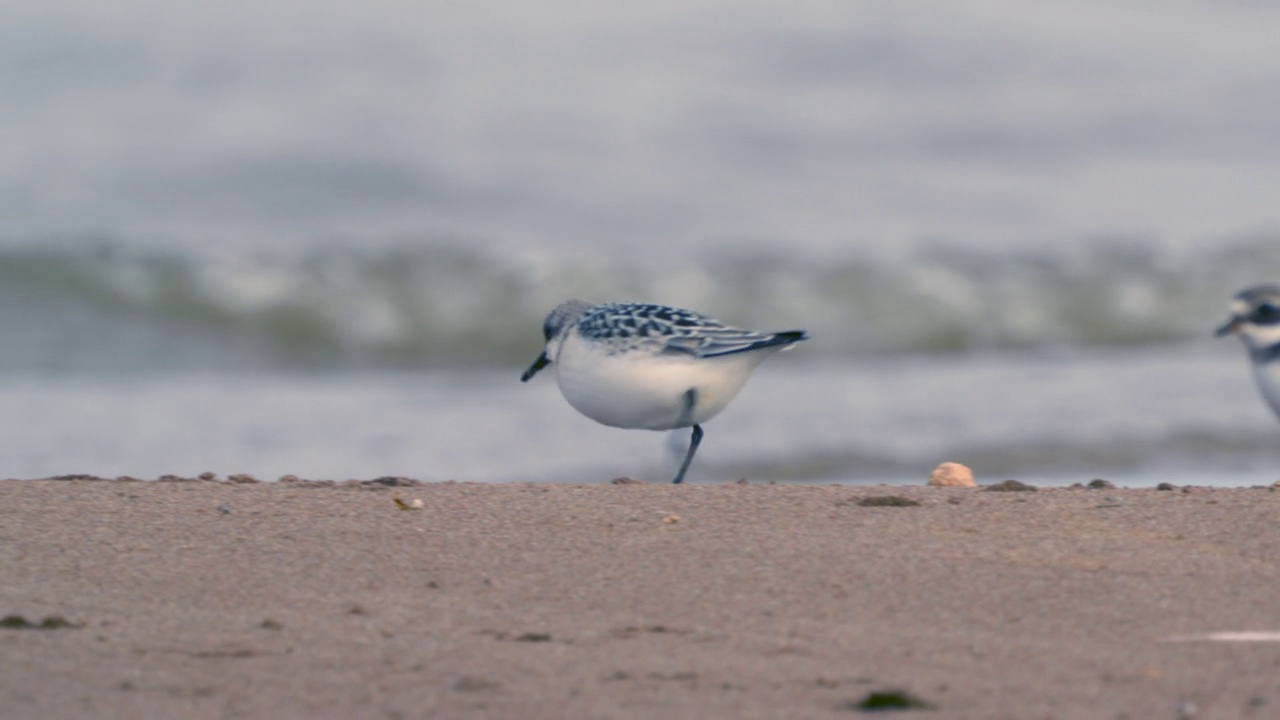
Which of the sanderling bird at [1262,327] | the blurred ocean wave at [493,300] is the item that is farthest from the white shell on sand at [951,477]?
the blurred ocean wave at [493,300]

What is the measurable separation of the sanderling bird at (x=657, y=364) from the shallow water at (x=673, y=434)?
0.63 m

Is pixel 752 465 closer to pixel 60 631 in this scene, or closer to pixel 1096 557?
pixel 1096 557

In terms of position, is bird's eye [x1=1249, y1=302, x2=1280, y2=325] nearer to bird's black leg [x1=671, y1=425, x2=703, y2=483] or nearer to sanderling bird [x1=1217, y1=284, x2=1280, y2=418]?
sanderling bird [x1=1217, y1=284, x2=1280, y2=418]

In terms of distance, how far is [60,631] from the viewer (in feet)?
9.87

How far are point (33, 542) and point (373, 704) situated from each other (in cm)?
151

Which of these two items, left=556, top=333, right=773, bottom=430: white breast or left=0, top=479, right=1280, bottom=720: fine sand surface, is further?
left=556, top=333, right=773, bottom=430: white breast

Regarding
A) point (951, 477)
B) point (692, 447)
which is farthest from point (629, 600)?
point (692, 447)

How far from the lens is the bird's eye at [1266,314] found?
466 cm

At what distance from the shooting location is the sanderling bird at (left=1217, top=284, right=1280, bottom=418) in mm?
4645

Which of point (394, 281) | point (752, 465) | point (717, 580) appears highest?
point (394, 281)

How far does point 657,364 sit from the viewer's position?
495 centimetres

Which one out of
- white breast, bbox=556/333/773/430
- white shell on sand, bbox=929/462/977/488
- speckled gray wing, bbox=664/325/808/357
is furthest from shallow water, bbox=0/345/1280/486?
white shell on sand, bbox=929/462/977/488

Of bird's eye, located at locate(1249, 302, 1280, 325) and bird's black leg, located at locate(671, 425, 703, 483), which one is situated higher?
bird's eye, located at locate(1249, 302, 1280, 325)

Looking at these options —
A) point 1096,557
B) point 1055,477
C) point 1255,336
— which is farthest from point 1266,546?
point 1055,477
